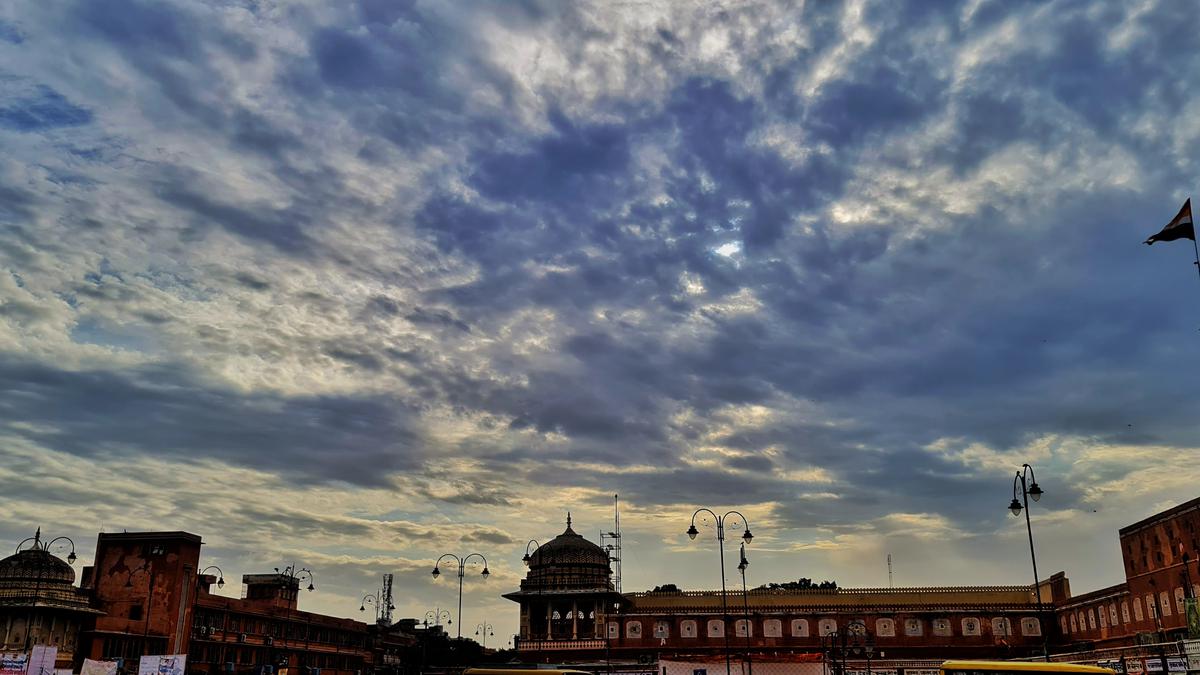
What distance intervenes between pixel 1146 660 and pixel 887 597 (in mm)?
49784

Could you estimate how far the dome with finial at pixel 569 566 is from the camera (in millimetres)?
101875

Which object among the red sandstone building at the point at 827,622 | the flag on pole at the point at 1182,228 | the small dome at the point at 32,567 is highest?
the flag on pole at the point at 1182,228

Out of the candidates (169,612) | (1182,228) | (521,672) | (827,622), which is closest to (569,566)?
(827,622)

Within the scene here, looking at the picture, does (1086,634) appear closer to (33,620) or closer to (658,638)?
(658,638)

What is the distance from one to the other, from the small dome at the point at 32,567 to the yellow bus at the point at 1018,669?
216 feet

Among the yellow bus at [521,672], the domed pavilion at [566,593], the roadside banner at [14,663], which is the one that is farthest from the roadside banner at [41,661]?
the domed pavilion at [566,593]

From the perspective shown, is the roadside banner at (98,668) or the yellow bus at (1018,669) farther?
the roadside banner at (98,668)

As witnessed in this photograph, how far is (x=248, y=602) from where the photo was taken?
279ft

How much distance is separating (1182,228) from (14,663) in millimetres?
68948

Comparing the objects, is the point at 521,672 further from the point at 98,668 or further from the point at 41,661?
the point at 41,661

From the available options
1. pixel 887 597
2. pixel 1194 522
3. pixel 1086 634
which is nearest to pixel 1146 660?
pixel 1194 522

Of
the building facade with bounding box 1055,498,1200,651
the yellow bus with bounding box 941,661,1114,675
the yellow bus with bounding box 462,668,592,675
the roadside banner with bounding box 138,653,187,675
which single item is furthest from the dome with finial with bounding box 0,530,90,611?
the building facade with bounding box 1055,498,1200,651

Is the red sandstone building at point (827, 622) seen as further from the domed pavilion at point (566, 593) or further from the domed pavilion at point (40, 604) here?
the domed pavilion at point (40, 604)

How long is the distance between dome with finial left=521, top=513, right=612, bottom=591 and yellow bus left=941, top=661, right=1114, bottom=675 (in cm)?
6782
